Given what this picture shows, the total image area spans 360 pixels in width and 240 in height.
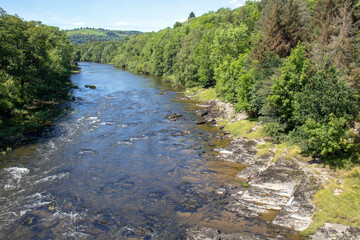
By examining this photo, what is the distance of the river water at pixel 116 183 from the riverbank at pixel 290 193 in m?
1.27

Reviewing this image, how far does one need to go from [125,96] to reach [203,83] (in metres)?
18.4

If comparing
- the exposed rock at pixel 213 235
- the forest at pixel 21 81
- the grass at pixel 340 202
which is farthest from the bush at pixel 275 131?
the forest at pixel 21 81

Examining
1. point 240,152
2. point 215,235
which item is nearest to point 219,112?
point 240,152

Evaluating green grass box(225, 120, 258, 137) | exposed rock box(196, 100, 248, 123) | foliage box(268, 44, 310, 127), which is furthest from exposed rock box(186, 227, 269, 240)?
exposed rock box(196, 100, 248, 123)

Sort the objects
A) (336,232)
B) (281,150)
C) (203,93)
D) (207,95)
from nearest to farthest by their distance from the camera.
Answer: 1. (336,232)
2. (281,150)
3. (207,95)
4. (203,93)

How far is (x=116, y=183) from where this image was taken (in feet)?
76.6

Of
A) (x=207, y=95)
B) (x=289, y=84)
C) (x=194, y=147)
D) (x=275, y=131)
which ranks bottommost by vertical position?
(x=194, y=147)

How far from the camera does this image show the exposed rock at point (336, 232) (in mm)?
14565

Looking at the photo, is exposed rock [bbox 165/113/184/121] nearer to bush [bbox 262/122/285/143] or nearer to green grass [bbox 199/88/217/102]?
green grass [bbox 199/88/217/102]

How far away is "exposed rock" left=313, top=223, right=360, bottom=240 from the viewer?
14.6 metres

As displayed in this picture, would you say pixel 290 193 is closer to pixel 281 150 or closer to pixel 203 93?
pixel 281 150

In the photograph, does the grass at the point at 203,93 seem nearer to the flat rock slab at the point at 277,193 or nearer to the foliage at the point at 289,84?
the foliage at the point at 289,84

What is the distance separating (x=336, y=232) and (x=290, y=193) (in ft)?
17.0

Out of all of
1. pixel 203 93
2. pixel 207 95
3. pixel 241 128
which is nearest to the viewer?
pixel 241 128
